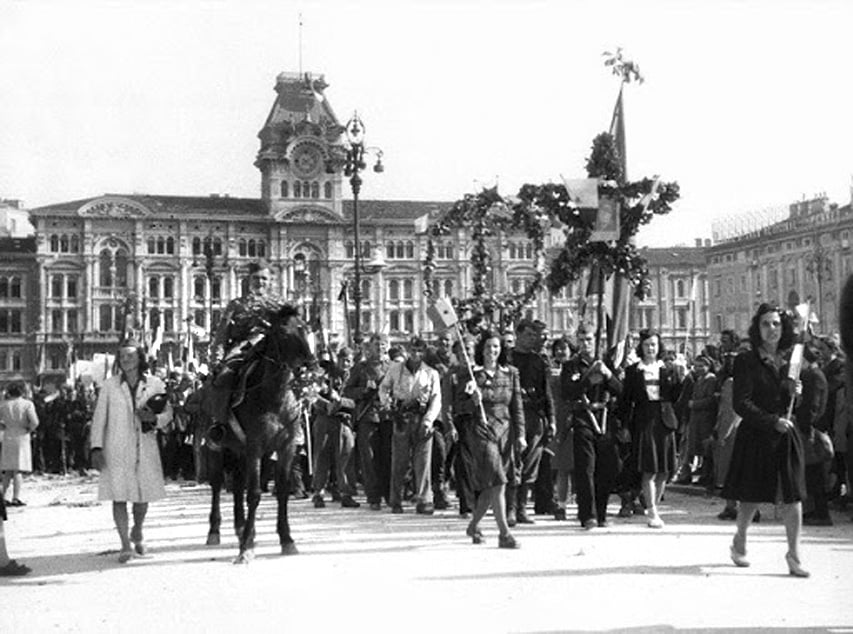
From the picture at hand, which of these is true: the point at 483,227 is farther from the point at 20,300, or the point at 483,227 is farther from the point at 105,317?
the point at 20,300

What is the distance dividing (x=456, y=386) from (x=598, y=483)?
1988mm

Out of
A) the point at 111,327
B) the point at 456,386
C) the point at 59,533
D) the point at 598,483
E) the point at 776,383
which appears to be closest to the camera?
the point at 776,383

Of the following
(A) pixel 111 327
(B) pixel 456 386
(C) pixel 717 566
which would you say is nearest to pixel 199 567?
(B) pixel 456 386

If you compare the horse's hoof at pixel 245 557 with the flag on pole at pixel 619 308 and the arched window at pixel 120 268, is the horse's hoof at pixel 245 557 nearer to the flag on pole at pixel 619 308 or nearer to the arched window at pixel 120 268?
the flag on pole at pixel 619 308

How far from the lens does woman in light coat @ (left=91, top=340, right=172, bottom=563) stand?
10562mm

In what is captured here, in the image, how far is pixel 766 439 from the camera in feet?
30.6

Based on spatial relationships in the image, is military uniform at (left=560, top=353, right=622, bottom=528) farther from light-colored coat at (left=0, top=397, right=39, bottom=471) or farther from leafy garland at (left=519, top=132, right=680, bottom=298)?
light-colored coat at (left=0, top=397, right=39, bottom=471)

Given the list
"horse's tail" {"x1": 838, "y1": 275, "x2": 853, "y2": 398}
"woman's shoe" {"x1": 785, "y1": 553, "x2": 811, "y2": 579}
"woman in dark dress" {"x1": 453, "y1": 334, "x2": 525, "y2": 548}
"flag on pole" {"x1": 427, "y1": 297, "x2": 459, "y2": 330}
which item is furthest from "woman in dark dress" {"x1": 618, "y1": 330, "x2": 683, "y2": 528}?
"horse's tail" {"x1": 838, "y1": 275, "x2": 853, "y2": 398}

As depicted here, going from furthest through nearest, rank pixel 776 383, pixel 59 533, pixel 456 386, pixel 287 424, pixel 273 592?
pixel 59 533 → pixel 456 386 → pixel 287 424 → pixel 776 383 → pixel 273 592

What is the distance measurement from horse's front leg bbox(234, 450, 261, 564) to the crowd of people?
0.46 meters

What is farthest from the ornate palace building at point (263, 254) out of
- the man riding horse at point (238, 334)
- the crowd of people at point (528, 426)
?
the man riding horse at point (238, 334)

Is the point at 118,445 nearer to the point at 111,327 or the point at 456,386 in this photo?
the point at 456,386

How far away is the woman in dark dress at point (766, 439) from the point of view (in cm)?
916

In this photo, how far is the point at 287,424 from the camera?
11.0 m
